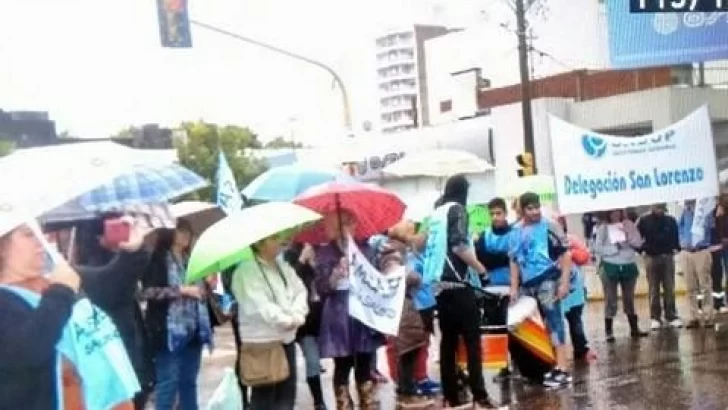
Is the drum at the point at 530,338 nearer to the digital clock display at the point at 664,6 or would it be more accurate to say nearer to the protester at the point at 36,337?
the digital clock display at the point at 664,6

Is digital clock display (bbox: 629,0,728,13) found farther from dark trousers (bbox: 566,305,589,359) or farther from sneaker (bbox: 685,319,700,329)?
sneaker (bbox: 685,319,700,329)

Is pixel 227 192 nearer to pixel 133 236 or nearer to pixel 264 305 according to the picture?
pixel 264 305

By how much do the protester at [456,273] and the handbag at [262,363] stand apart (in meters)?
2.19

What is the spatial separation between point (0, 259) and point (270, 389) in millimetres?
2643

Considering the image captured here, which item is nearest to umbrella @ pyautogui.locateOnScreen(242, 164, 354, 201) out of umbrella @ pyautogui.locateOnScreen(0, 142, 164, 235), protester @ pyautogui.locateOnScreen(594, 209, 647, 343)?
protester @ pyautogui.locateOnScreen(594, 209, 647, 343)

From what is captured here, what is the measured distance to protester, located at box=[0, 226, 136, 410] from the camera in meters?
3.86

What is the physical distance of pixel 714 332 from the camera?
12469 millimetres

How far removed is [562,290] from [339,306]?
2.22 m

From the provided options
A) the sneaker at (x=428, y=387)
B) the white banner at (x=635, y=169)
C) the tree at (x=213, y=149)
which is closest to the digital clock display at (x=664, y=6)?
the white banner at (x=635, y=169)

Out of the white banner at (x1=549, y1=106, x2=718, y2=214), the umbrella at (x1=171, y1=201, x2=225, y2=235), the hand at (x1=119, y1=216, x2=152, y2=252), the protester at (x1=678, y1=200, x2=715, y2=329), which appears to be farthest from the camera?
the protester at (x1=678, y1=200, x2=715, y2=329)

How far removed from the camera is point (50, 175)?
4.26 meters

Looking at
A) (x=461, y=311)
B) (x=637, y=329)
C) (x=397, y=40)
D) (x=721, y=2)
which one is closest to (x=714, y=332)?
(x=637, y=329)

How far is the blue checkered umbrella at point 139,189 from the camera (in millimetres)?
5602

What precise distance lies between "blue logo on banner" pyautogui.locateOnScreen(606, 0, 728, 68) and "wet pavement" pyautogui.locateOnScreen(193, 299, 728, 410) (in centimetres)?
377
